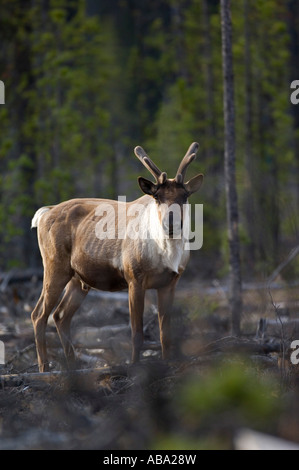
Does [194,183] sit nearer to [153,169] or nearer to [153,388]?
[153,169]

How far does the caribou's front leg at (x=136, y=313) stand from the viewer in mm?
7500

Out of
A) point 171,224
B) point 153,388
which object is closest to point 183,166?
point 171,224

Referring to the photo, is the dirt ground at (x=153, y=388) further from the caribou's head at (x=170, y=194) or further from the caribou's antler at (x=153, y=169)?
the caribou's antler at (x=153, y=169)

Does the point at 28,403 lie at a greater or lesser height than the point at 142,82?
lesser

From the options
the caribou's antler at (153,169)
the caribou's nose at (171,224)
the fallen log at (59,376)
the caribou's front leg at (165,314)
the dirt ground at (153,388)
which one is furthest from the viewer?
the caribou's front leg at (165,314)

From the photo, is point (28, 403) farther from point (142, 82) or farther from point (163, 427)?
point (142, 82)

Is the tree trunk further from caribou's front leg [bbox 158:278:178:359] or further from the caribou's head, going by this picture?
the caribou's head

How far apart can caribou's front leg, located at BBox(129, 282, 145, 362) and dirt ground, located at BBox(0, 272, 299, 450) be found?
11.8 inches

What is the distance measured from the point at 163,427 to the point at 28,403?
2.06m

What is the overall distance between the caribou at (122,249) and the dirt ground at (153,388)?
0.47m

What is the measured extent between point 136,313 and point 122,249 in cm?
75

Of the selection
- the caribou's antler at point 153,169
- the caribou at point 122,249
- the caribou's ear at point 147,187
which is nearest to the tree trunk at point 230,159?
the caribou at point 122,249

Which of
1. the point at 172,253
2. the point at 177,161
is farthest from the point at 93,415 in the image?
the point at 177,161
